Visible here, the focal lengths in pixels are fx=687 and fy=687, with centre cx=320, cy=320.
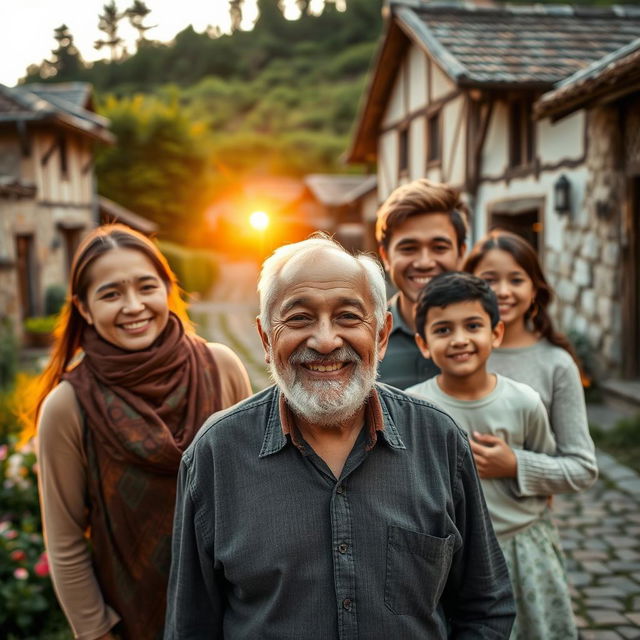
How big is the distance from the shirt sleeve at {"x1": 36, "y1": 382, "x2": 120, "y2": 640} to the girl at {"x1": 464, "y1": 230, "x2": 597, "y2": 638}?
126 centimetres

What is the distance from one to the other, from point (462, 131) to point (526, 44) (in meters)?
1.65

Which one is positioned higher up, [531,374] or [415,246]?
[415,246]

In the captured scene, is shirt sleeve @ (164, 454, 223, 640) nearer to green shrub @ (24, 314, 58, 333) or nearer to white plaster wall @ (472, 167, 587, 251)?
white plaster wall @ (472, 167, 587, 251)

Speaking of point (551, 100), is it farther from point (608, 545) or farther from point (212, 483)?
point (212, 483)

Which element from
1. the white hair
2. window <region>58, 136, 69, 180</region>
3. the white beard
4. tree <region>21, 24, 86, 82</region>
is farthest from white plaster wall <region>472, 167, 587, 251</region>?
tree <region>21, 24, 86, 82</region>

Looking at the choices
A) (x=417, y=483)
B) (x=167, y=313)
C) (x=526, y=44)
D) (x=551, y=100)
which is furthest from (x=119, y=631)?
(x=526, y=44)

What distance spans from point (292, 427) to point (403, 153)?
13.8 meters

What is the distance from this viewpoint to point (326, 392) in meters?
1.63

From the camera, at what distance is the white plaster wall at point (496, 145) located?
10.6 m

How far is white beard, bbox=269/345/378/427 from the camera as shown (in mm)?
1626

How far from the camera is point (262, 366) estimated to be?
11977mm

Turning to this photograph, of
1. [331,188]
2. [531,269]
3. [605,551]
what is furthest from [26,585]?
[331,188]

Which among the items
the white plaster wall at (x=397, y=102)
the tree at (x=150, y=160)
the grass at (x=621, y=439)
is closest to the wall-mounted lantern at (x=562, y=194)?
the grass at (x=621, y=439)

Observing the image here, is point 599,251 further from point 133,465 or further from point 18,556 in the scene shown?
point 133,465
